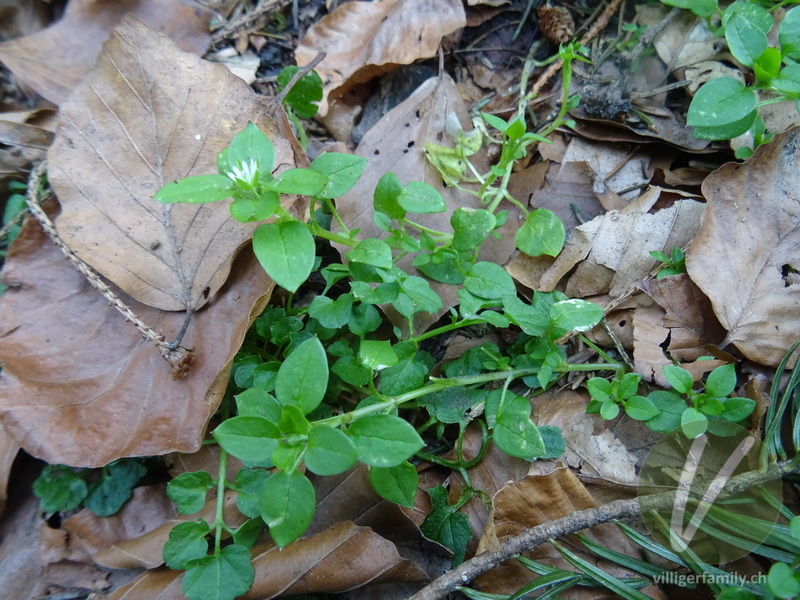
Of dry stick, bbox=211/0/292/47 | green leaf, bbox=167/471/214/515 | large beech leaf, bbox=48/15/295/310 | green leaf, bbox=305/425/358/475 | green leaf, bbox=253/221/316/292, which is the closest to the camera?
green leaf, bbox=305/425/358/475

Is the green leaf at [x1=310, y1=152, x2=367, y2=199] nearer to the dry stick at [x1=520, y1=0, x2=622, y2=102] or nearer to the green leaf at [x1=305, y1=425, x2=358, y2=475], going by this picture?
the green leaf at [x1=305, y1=425, x2=358, y2=475]

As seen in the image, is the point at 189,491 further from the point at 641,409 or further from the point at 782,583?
the point at 782,583

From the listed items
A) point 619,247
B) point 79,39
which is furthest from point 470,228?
point 79,39

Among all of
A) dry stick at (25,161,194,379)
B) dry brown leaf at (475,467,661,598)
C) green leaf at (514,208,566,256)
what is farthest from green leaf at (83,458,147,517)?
green leaf at (514,208,566,256)

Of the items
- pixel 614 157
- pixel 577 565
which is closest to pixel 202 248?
pixel 577 565

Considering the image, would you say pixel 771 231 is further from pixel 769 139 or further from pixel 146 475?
pixel 146 475
